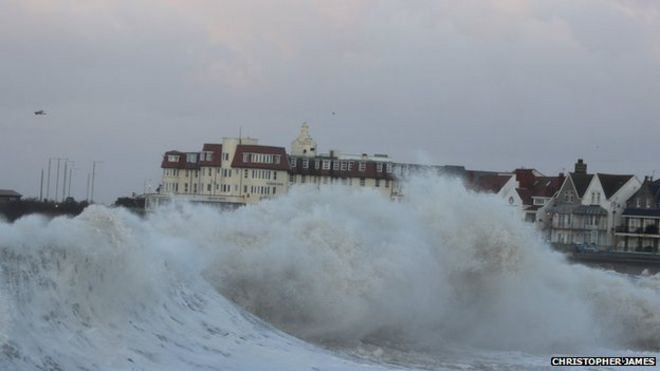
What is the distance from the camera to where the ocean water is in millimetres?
16672

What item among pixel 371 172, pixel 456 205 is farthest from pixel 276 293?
pixel 371 172

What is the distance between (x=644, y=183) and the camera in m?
87.6

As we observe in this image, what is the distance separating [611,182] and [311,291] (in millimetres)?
67558

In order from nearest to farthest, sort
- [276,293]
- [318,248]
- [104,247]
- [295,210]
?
1. [104,247]
2. [276,293]
3. [318,248]
4. [295,210]

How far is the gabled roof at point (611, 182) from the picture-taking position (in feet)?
286

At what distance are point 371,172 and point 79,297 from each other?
7039cm

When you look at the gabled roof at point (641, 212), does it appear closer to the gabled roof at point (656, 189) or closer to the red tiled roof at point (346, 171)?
the gabled roof at point (656, 189)

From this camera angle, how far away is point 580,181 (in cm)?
8931

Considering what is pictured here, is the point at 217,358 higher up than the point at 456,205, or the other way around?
the point at 456,205

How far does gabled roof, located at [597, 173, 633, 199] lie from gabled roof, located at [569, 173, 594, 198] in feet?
3.31

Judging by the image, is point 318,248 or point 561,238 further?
point 561,238

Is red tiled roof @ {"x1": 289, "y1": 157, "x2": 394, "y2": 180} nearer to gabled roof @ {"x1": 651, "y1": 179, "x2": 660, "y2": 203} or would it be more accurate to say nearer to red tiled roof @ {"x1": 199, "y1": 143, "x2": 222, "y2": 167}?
red tiled roof @ {"x1": 199, "y1": 143, "x2": 222, "y2": 167}

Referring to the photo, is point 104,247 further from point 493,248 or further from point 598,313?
point 598,313

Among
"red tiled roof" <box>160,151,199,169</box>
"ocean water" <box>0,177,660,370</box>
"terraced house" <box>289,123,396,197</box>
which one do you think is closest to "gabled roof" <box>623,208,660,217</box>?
"terraced house" <box>289,123,396,197</box>
